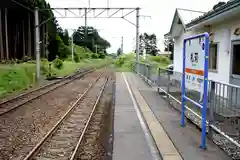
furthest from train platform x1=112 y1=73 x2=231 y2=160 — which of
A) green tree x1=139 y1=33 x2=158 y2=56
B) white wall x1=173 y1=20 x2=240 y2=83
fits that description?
green tree x1=139 y1=33 x2=158 y2=56

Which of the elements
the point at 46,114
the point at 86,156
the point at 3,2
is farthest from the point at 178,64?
the point at 3,2

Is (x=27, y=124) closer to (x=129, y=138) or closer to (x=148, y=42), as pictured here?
(x=129, y=138)

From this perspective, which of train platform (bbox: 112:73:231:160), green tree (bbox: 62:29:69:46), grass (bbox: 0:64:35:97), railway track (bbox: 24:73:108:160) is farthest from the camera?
green tree (bbox: 62:29:69:46)

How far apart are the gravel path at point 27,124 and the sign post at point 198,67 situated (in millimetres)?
3700

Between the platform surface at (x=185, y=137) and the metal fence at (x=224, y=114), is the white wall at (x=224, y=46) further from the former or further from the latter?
the metal fence at (x=224, y=114)

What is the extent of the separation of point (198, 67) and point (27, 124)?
5327 mm

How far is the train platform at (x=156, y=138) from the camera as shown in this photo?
5652 mm

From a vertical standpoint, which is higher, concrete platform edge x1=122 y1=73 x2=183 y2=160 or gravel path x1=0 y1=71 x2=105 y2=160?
concrete platform edge x1=122 y1=73 x2=183 y2=160

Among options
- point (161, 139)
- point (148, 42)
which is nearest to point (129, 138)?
point (161, 139)

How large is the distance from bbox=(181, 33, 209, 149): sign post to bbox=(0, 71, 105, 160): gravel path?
12.1 feet

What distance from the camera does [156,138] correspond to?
22.3 ft

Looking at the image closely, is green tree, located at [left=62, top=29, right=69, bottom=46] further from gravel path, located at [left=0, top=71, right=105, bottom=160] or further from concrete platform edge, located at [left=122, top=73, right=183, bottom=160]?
concrete platform edge, located at [left=122, top=73, right=183, bottom=160]

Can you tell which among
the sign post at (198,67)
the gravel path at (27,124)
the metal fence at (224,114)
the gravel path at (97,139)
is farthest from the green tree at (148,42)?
the metal fence at (224,114)

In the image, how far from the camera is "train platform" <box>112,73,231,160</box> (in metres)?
5.65
